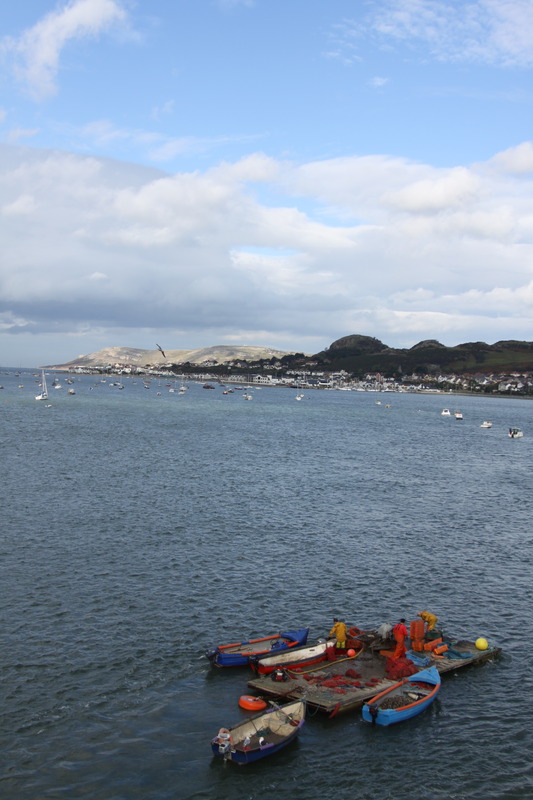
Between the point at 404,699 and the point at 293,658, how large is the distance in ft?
18.4

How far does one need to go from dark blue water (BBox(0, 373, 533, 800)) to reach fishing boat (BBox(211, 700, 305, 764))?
1.97 feet

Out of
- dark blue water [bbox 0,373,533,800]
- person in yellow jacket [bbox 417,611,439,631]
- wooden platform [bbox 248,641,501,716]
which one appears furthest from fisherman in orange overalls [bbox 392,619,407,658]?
person in yellow jacket [bbox 417,611,439,631]

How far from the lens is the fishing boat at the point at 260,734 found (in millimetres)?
23828

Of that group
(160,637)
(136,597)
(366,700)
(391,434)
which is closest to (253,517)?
(136,597)

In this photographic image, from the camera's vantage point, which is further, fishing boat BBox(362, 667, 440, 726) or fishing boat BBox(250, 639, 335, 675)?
fishing boat BBox(250, 639, 335, 675)

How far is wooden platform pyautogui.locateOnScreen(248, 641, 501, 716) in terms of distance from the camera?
91.4 feet

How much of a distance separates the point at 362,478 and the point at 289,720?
57697mm

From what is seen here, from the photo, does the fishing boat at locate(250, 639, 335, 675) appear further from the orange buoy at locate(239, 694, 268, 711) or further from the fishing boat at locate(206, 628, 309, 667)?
the orange buoy at locate(239, 694, 268, 711)

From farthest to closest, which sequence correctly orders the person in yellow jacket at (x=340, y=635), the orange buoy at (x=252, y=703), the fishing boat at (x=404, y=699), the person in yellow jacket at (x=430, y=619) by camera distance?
the person in yellow jacket at (x=430, y=619), the person in yellow jacket at (x=340, y=635), the orange buoy at (x=252, y=703), the fishing boat at (x=404, y=699)

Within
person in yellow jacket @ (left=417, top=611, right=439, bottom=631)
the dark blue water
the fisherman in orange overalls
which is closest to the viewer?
the dark blue water

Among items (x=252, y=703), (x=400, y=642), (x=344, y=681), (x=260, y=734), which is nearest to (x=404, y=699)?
(x=344, y=681)

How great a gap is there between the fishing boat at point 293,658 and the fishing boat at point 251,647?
37 cm

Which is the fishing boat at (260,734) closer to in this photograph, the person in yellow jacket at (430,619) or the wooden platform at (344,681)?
the wooden platform at (344,681)

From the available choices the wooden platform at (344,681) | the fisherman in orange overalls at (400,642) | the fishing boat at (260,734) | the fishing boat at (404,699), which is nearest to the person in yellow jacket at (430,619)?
the wooden platform at (344,681)
